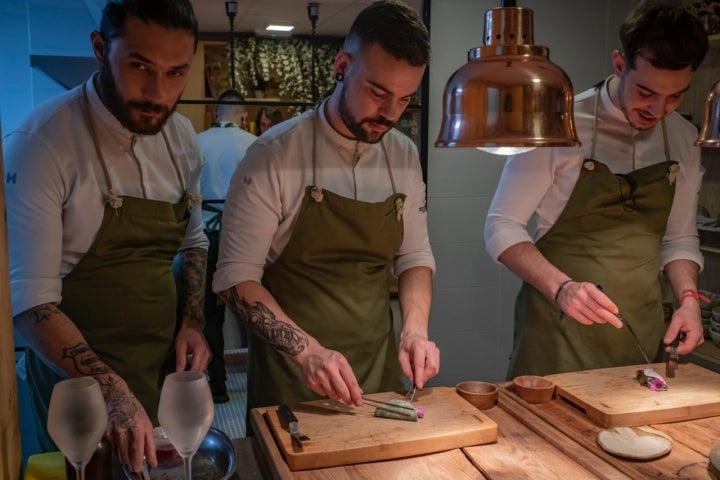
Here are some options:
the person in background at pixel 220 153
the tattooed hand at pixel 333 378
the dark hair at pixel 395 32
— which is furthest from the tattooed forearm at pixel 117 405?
the person in background at pixel 220 153

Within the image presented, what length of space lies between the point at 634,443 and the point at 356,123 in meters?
1.07

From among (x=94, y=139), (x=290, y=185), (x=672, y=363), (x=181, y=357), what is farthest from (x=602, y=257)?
(x=94, y=139)

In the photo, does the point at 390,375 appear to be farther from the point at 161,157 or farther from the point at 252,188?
the point at 161,157

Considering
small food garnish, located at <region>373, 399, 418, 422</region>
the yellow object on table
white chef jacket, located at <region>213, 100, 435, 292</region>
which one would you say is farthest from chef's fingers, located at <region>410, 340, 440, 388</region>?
the yellow object on table

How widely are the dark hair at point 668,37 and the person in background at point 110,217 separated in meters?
1.28

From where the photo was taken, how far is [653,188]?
2.25m

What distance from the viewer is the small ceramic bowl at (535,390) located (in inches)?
71.5

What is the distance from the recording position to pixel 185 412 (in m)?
1.19

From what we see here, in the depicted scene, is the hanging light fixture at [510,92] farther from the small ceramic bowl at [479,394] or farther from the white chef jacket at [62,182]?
the white chef jacket at [62,182]

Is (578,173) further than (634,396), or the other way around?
(578,173)

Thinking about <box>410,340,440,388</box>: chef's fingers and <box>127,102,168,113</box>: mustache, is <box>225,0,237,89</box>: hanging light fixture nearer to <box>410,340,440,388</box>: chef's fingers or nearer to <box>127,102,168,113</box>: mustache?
<box>127,102,168,113</box>: mustache

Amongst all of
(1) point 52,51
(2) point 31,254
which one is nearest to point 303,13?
(1) point 52,51

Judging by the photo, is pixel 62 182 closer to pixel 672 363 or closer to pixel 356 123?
pixel 356 123

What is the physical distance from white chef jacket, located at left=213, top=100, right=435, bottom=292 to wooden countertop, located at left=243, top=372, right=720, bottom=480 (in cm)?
46
